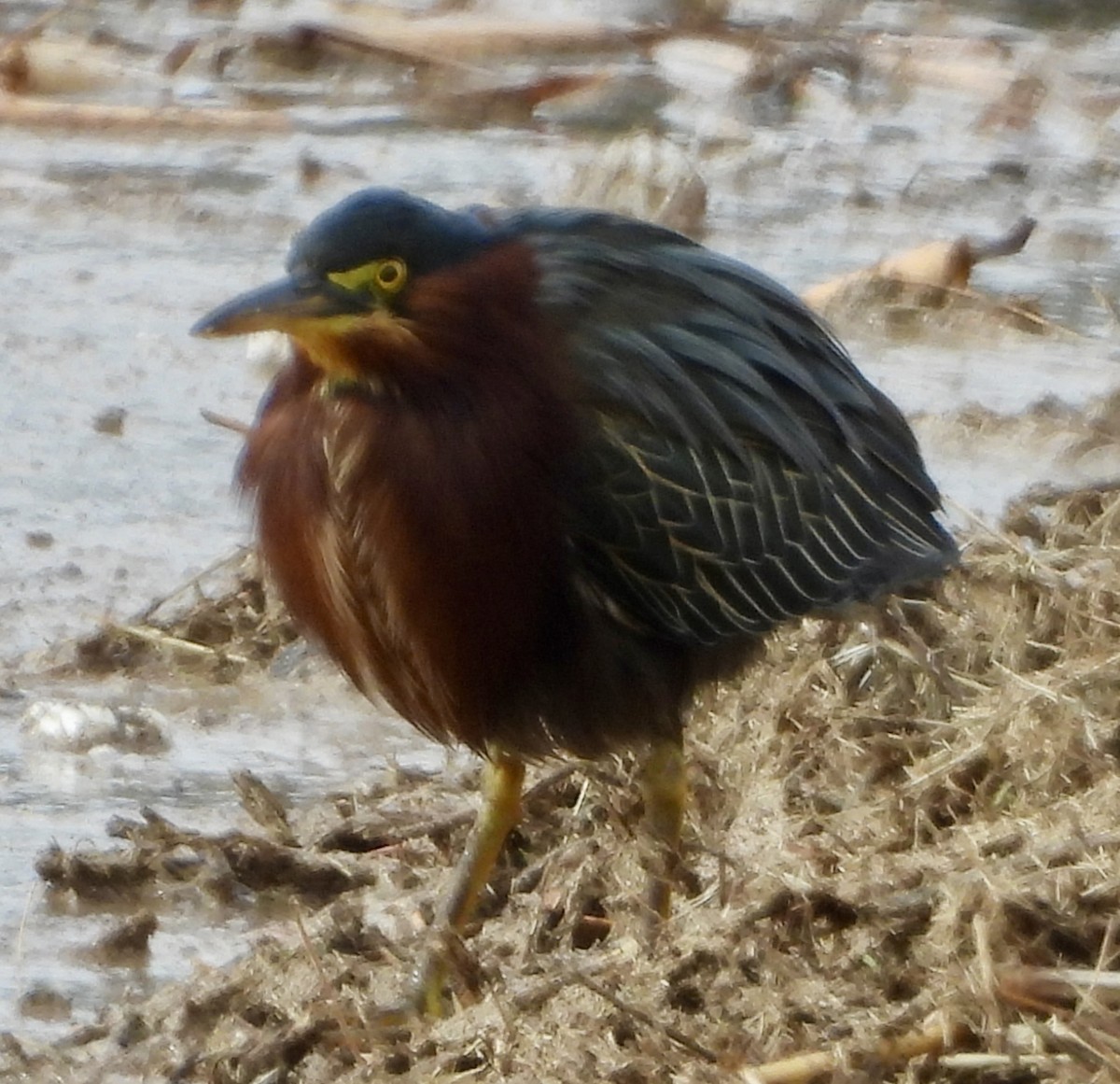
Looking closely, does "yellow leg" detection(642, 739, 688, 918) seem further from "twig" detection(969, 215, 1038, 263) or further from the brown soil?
"twig" detection(969, 215, 1038, 263)

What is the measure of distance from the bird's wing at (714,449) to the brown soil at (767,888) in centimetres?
25

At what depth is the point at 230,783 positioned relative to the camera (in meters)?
4.79

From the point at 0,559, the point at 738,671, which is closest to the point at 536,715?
the point at 738,671

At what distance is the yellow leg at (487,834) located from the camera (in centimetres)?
420

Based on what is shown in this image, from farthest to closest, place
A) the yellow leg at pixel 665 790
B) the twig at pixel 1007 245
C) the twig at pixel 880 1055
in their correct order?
the twig at pixel 1007 245
the yellow leg at pixel 665 790
the twig at pixel 880 1055

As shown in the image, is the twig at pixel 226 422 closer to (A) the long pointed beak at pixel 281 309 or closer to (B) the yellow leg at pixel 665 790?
(B) the yellow leg at pixel 665 790

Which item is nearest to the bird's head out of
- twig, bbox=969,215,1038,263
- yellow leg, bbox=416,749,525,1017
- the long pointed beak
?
the long pointed beak

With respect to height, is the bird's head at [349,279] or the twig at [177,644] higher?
the bird's head at [349,279]

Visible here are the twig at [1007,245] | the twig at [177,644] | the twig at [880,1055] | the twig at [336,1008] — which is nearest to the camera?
the twig at [880,1055]

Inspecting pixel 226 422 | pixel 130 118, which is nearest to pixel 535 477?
pixel 226 422

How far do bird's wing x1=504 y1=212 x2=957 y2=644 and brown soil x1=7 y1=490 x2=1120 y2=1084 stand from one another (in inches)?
9.8

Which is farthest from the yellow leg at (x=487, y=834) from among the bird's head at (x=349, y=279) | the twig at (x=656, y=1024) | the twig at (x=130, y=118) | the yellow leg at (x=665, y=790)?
the twig at (x=130, y=118)

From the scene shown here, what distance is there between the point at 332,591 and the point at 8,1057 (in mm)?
795

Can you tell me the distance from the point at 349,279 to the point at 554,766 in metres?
1.18
